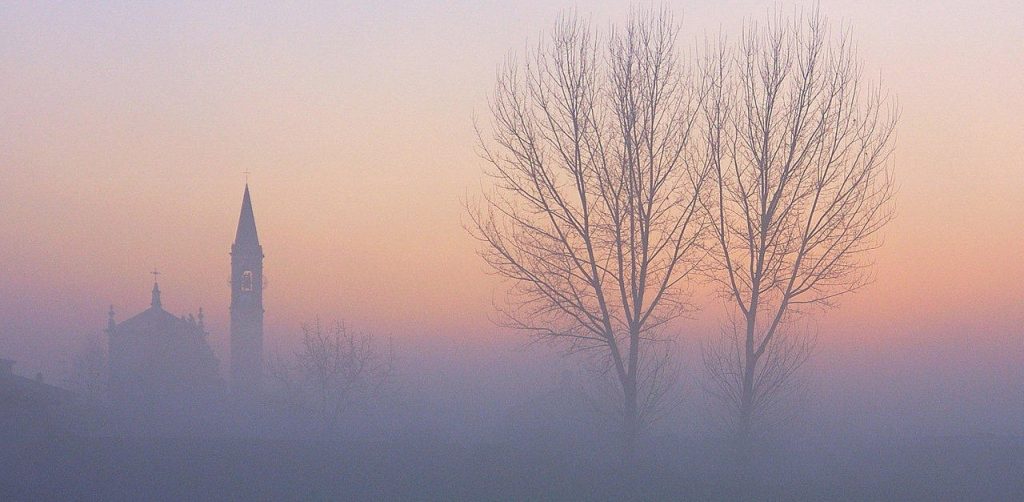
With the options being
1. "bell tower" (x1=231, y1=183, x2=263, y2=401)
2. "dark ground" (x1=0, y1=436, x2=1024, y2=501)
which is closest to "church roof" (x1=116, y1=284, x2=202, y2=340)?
"bell tower" (x1=231, y1=183, x2=263, y2=401)

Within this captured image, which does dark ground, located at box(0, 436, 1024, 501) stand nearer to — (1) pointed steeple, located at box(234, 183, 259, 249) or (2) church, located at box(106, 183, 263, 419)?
(2) church, located at box(106, 183, 263, 419)

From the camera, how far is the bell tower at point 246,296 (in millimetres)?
85438

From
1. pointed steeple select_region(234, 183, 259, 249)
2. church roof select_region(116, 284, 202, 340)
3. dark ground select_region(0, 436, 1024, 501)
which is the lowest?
dark ground select_region(0, 436, 1024, 501)

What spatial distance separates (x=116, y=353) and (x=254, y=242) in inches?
707

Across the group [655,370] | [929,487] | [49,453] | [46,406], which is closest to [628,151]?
[655,370]

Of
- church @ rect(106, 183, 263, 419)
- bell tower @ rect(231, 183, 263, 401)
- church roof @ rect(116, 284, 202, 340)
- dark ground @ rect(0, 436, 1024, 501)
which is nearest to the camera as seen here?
dark ground @ rect(0, 436, 1024, 501)

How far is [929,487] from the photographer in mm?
15078

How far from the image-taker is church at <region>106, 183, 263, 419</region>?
203 ft

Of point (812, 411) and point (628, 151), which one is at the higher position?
point (628, 151)

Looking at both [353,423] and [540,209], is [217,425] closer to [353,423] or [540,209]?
[353,423]

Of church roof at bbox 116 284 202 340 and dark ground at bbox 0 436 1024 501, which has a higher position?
church roof at bbox 116 284 202 340

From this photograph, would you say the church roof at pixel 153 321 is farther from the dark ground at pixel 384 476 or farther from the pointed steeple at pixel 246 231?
the dark ground at pixel 384 476

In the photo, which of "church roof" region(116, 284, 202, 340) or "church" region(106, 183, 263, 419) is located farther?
"church roof" region(116, 284, 202, 340)

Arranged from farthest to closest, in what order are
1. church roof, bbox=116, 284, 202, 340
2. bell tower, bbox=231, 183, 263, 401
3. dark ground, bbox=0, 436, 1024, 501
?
bell tower, bbox=231, 183, 263, 401, church roof, bbox=116, 284, 202, 340, dark ground, bbox=0, 436, 1024, 501
